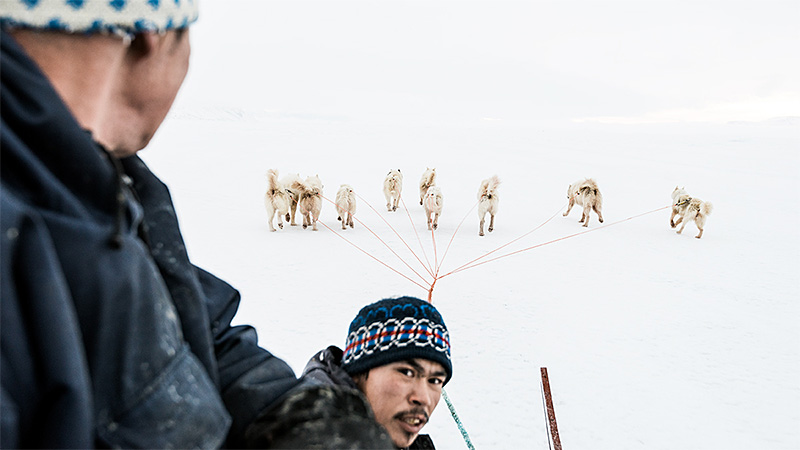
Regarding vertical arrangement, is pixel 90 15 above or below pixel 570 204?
below

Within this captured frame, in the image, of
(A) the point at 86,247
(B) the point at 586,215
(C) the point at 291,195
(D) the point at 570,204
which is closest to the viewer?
(A) the point at 86,247

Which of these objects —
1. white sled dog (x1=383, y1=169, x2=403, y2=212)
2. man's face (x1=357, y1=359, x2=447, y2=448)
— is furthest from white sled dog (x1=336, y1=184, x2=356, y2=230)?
man's face (x1=357, y1=359, x2=447, y2=448)

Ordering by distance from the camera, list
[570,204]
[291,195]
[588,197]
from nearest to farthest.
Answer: [291,195] → [588,197] → [570,204]

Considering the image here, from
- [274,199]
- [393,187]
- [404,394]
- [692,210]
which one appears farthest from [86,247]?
[692,210]

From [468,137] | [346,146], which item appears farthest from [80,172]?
[468,137]

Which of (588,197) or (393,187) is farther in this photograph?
(393,187)

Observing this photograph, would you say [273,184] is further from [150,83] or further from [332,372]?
[150,83]

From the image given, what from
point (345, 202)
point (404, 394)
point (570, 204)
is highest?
point (570, 204)

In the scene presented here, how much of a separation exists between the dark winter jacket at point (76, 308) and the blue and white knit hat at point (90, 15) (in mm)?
53

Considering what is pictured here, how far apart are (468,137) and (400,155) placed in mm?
6975

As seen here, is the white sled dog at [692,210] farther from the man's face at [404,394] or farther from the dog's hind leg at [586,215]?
the man's face at [404,394]

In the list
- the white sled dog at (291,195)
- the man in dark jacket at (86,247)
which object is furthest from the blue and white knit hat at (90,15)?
the white sled dog at (291,195)

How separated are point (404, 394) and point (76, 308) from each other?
111cm

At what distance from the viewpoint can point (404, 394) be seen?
4.83 feet
